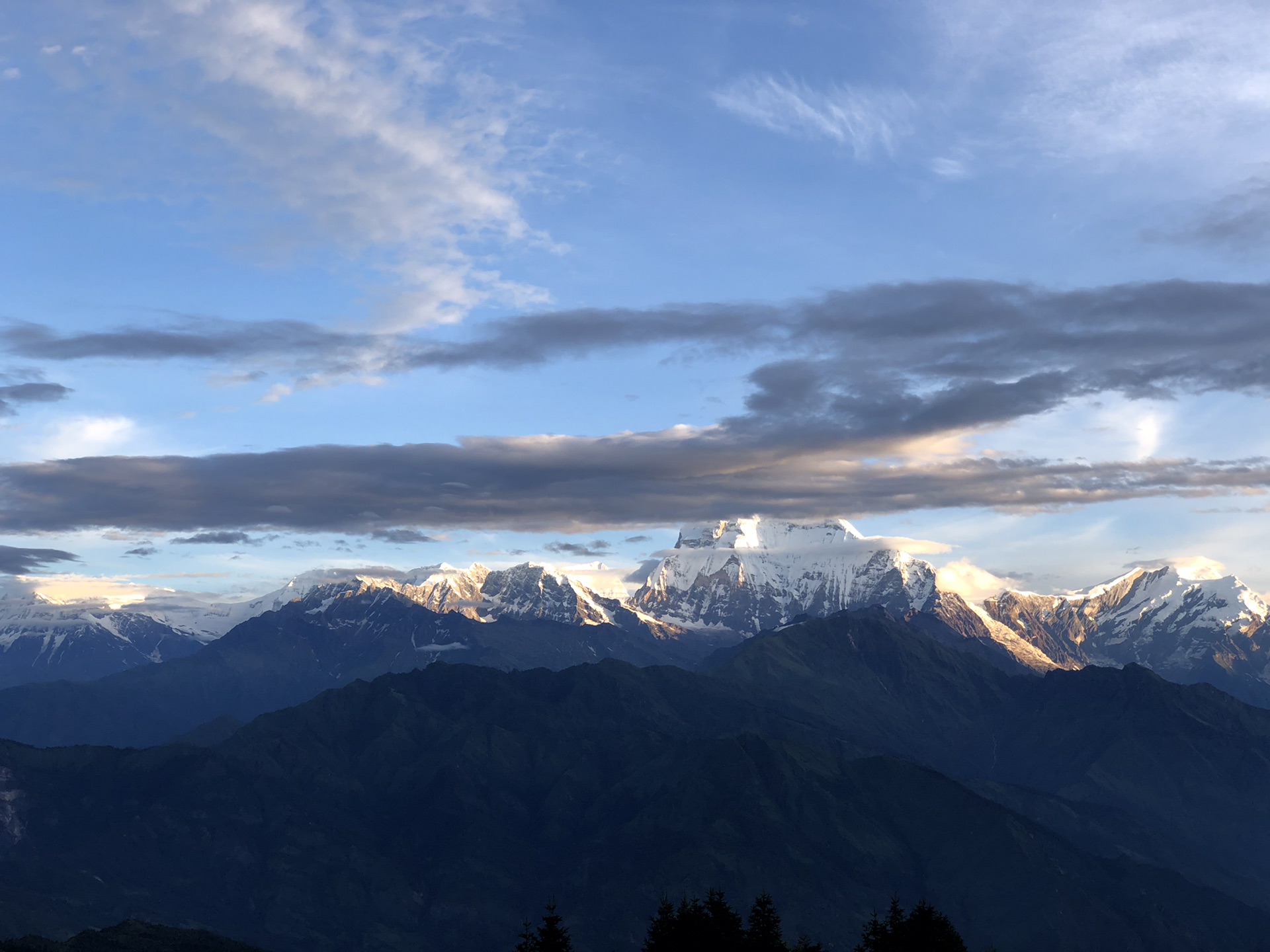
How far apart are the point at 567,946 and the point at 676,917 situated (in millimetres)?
21988

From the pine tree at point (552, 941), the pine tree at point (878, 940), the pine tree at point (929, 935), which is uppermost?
the pine tree at point (552, 941)

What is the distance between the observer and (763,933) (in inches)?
7407

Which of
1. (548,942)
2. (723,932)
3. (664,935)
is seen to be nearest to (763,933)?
(723,932)

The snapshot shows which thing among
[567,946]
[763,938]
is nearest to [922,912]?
[763,938]

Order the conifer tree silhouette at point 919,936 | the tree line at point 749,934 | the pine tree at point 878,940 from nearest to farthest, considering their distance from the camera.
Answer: the conifer tree silhouette at point 919,936 < the tree line at point 749,934 < the pine tree at point 878,940

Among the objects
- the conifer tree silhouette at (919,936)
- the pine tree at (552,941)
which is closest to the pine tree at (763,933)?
the conifer tree silhouette at (919,936)

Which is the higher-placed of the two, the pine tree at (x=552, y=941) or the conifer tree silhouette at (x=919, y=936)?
the pine tree at (x=552, y=941)

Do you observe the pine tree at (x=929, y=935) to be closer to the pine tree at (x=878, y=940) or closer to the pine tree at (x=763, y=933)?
the pine tree at (x=878, y=940)

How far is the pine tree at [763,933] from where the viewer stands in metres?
185

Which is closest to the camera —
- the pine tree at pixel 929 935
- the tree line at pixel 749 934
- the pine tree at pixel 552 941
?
the pine tree at pixel 552 941

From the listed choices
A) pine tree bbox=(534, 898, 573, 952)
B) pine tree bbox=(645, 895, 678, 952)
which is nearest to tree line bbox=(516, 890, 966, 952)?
pine tree bbox=(645, 895, 678, 952)

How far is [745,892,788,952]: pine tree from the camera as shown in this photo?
18512 cm

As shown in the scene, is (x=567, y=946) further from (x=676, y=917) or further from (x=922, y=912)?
(x=922, y=912)

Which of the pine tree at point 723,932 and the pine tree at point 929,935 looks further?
the pine tree at point 723,932
